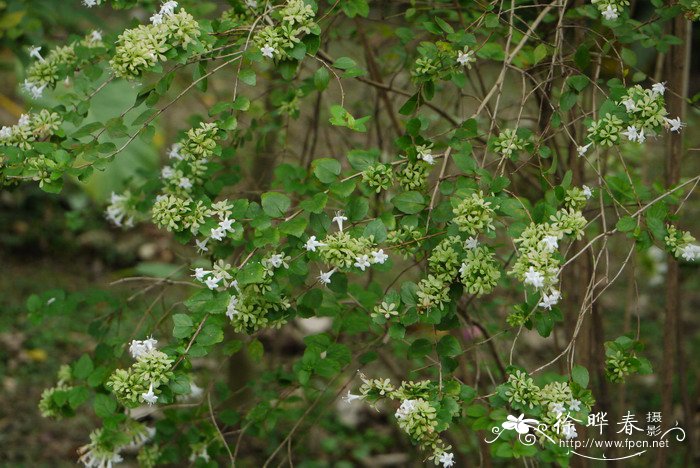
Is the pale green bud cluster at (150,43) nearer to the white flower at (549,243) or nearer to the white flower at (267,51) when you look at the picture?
the white flower at (267,51)

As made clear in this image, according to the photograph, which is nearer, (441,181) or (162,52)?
(162,52)

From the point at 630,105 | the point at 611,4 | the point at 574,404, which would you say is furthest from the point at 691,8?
the point at 574,404

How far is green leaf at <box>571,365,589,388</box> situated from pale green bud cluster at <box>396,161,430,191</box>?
44 centimetres

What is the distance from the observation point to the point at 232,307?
1.41 metres

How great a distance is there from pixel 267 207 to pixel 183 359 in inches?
12.3

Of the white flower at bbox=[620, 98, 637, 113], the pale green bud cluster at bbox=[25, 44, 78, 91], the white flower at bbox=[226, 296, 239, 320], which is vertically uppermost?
the white flower at bbox=[620, 98, 637, 113]

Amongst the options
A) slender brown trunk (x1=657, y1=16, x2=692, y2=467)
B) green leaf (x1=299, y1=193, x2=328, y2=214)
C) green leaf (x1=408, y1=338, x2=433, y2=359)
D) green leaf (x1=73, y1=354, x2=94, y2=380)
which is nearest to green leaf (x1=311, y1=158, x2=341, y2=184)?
green leaf (x1=299, y1=193, x2=328, y2=214)

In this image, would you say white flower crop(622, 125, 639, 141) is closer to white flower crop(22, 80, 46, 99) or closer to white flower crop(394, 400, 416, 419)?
white flower crop(394, 400, 416, 419)

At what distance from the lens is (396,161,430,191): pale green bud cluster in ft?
4.91

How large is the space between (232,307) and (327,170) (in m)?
0.31

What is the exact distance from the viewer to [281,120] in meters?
2.36

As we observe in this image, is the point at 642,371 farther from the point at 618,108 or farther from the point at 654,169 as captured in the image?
the point at 654,169

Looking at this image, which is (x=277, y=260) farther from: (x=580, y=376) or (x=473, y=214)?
(x=580, y=376)

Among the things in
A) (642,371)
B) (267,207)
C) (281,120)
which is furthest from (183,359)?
(281,120)
